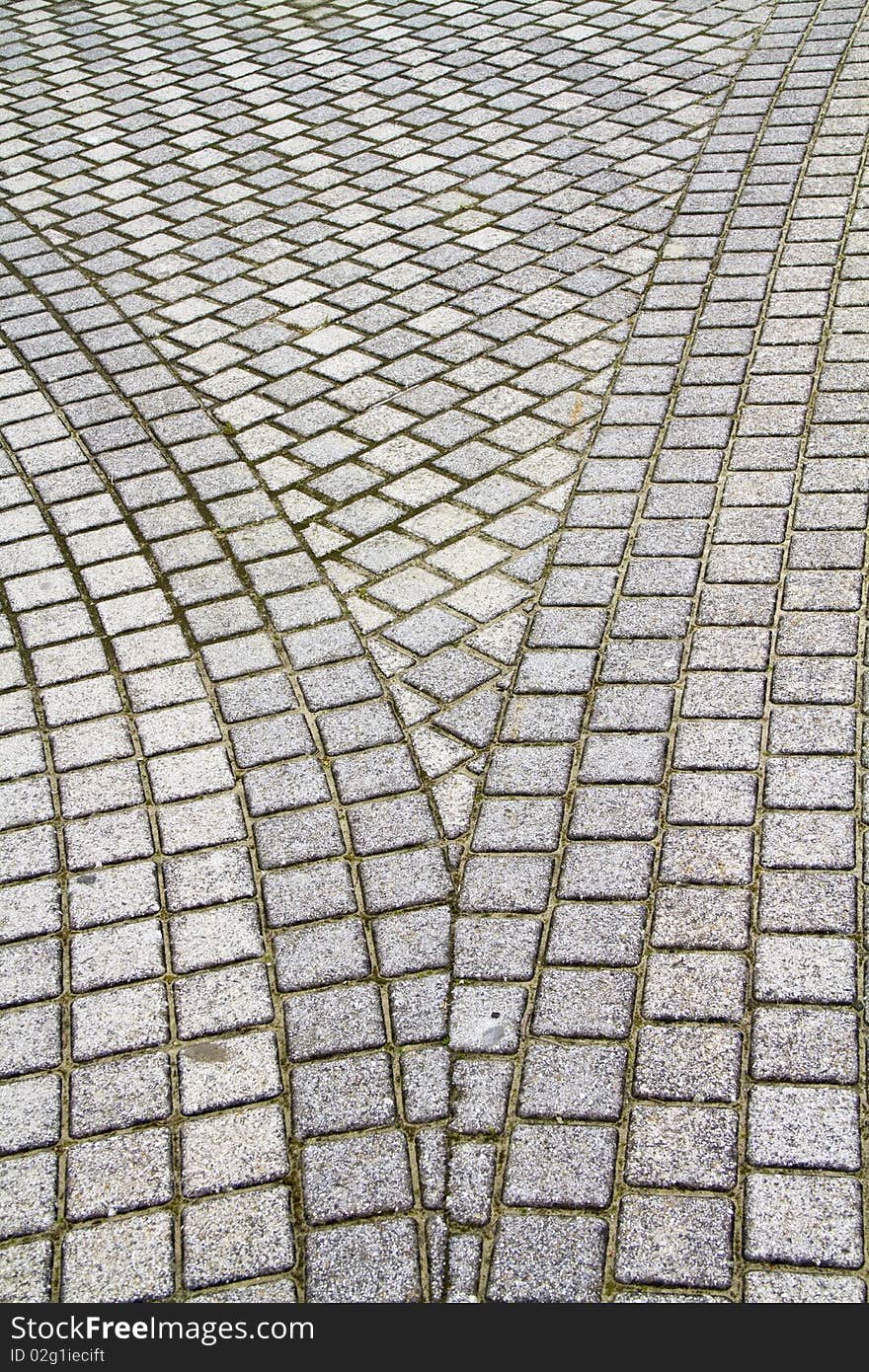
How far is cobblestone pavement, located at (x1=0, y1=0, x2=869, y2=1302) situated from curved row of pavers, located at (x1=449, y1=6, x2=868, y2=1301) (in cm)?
1

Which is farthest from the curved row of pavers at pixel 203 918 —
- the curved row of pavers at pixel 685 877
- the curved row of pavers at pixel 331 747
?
the curved row of pavers at pixel 685 877

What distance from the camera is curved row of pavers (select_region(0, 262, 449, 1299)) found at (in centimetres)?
279

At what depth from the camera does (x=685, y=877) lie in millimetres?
3311

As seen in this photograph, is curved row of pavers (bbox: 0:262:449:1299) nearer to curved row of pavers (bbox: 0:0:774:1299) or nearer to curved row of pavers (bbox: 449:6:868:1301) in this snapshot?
curved row of pavers (bbox: 0:0:774:1299)

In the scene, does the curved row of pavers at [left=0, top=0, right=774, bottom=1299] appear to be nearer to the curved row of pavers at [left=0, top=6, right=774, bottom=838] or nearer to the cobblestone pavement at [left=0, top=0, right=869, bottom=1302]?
the cobblestone pavement at [left=0, top=0, right=869, bottom=1302]

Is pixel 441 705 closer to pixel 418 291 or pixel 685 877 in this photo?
pixel 685 877

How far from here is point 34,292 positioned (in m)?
5.93

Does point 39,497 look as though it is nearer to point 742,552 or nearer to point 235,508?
point 235,508

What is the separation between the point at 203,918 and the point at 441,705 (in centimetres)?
91

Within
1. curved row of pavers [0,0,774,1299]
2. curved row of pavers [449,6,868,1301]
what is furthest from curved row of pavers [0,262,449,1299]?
curved row of pavers [449,6,868,1301]

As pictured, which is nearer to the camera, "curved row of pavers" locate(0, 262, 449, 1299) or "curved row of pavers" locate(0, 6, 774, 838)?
"curved row of pavers" locate(0, 262, 449, 1299)

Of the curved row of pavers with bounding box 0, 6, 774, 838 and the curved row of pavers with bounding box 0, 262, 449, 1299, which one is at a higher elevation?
the curved row of pavers with bounding box 0, 6, 774, 838

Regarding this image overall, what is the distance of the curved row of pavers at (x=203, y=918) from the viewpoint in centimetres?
279

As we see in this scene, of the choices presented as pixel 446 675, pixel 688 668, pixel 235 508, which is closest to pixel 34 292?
pixel 235 508
